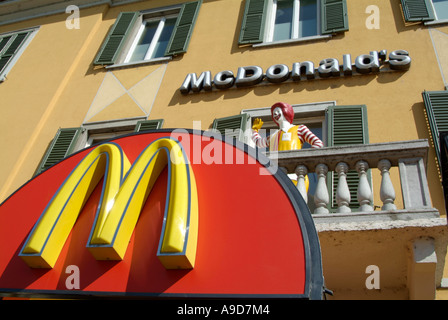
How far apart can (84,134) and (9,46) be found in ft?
12.5

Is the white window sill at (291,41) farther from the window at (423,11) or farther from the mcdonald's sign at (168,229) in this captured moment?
the mcdonald's sign at (168,229)

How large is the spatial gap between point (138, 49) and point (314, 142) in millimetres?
5230

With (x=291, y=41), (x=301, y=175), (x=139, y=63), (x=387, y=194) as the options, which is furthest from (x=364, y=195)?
(x=139, y=63)

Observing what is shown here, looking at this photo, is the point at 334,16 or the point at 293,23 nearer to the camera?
the point at 334,16

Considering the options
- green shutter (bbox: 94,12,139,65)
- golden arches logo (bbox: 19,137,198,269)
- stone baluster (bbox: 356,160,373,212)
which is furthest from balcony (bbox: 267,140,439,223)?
green shutter (bbox: 94,12,139,65)

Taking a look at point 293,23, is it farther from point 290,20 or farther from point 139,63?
point 139,63

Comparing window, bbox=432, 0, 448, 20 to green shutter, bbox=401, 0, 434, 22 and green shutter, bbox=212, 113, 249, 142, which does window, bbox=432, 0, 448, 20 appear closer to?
green shutter, bbox=401, 0, 434, 22

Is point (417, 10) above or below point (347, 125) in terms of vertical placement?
above

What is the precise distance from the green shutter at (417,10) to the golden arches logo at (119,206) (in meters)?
5.07

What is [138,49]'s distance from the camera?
901 centimetres

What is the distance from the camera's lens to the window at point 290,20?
24.8ft

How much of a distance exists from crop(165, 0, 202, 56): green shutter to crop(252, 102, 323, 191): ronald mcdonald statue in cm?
330

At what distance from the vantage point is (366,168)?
4258 millimetres

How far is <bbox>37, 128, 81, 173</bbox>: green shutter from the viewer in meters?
7.05
